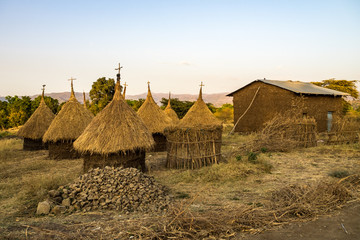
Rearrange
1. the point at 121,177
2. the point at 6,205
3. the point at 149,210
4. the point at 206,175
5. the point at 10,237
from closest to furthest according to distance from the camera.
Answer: the point at 10,237, the point at 149,210, the point at 6,205, the point at 121,177, the point at 206,175

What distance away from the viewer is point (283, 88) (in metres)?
17.5

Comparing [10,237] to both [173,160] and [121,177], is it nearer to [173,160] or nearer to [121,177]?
[121,177]

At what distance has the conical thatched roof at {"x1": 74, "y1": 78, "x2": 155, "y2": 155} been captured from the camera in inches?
307

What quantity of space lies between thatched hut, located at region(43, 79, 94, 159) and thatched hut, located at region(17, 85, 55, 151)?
2462mm

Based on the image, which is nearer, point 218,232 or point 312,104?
point 218,232

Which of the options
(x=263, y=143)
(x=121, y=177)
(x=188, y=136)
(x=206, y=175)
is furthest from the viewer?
(x=263, y=143)

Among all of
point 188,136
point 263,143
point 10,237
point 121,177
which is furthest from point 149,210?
point 263,143

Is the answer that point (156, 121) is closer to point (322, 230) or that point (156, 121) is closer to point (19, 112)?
point (322, 230)

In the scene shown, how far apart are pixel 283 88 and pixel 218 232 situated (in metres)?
15.3

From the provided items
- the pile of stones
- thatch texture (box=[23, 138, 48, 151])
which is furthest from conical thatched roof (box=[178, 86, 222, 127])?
the pile of stones

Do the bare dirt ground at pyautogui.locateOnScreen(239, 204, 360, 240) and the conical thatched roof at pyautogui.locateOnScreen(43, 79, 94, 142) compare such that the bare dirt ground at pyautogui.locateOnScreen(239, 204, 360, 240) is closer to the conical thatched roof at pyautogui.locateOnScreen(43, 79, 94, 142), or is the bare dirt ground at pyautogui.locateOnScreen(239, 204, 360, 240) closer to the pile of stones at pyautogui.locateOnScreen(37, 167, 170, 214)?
the pile of stones at pyautogui.locateOnScreen(37, 167, 170, 214)

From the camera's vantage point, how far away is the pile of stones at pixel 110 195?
18.0ft

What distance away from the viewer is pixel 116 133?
26.3ft

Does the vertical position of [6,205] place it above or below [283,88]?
below
